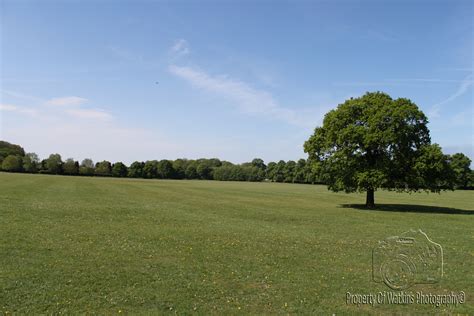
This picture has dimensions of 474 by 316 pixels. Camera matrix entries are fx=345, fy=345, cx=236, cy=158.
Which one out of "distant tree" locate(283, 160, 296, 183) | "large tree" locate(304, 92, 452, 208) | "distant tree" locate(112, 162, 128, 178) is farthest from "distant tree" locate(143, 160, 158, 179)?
"large tree" locate(304, 92, 452, 208)

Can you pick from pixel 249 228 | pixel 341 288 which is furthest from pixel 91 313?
pixel 249 228

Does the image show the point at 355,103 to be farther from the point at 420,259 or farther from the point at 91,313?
the point at 91,313

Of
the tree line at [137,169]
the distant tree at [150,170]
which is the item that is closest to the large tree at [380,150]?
the tree line at [137,169]

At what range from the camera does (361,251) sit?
51.2 feet

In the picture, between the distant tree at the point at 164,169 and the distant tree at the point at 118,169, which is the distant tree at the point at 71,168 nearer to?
the distant tree at the point at 118,169

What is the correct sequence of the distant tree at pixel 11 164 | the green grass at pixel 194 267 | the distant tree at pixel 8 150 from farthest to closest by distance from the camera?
the distant tree at pixel 8 150 < the distant tree at pixel 11 164 < the green grass at pixel 194 267

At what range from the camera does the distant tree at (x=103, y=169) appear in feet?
578

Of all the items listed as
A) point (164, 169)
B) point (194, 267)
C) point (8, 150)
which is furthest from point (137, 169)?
point (194, 267)

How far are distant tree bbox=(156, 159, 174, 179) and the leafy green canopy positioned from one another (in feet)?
500
